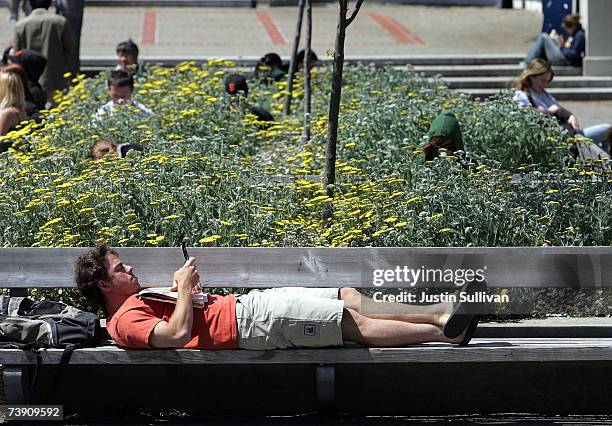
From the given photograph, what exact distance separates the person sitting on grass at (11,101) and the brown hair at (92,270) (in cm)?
514

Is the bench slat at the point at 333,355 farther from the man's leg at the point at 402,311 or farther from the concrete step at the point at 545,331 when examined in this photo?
the concrete step at the point at 545,331

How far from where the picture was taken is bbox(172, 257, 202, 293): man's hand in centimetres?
614

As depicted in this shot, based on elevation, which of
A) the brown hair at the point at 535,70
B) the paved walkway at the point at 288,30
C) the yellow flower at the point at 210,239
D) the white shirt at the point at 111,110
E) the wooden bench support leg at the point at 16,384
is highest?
the paved walkway at the point at 288,30

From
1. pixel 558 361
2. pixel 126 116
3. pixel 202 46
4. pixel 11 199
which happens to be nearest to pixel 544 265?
pixel 558 361

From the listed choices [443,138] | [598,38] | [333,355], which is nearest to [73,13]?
[598,38]

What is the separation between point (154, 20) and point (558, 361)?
765 inches

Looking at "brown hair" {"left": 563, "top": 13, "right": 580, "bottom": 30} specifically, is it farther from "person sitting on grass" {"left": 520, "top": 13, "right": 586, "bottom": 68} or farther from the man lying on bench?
the man lying on bench

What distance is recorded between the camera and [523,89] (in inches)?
488

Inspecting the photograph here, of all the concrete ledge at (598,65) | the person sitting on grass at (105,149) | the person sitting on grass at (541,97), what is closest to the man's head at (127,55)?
the person sitting on grass at (541,97)

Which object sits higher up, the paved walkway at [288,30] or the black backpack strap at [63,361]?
the paved walkway at [288,30]

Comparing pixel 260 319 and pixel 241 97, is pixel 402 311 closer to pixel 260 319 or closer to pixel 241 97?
pixel 260 319

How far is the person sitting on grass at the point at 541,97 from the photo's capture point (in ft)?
39.9

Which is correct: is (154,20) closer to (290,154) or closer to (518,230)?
(290,154)

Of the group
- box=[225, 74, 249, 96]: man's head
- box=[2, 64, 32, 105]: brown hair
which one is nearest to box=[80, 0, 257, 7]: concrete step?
box=[2, 64, 32, 105]: brown hair
